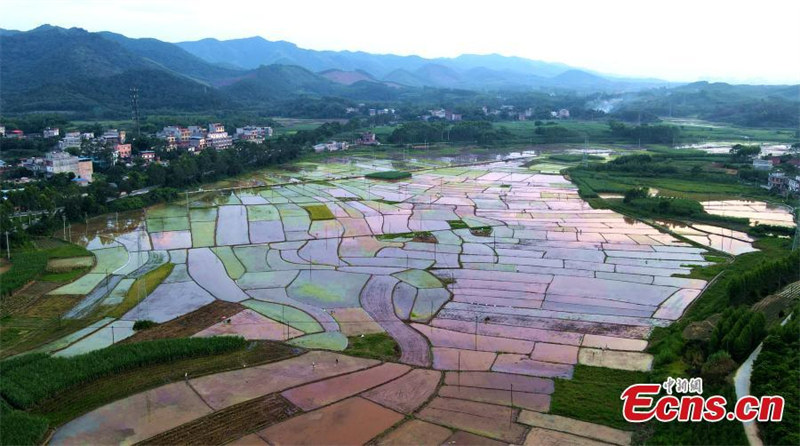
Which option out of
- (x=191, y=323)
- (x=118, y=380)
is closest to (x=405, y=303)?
(x=191, y=323)

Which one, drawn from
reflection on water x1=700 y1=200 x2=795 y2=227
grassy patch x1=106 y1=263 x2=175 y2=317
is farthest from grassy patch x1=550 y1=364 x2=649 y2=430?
reflection on water x1=700 y1=200 x2=795 y2=227

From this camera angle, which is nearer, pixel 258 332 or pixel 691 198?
pixel 258 332

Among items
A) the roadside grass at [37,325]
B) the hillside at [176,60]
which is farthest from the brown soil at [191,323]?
the hillside at [176,60]

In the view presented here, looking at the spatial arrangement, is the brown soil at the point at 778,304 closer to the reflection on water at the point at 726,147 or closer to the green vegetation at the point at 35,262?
the green vegetation at the point at 35,262

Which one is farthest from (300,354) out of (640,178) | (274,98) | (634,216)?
(274,98)

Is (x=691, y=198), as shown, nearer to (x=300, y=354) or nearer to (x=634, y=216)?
(x=634, y=216)

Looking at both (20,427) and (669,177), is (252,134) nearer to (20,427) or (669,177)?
(669,177)
